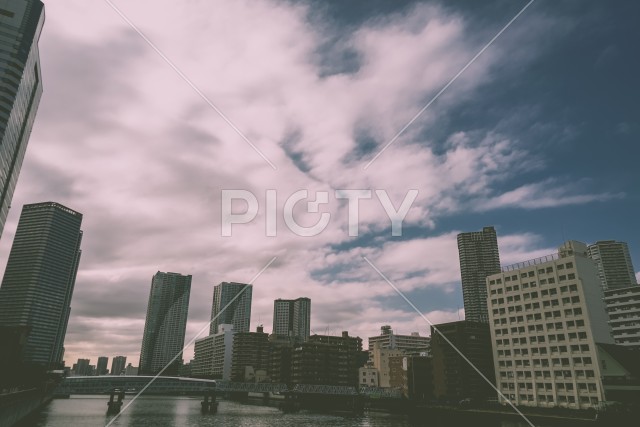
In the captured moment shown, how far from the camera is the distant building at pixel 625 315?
13688 centimetres

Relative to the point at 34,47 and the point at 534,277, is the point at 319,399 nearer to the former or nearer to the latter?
the point at 534,277

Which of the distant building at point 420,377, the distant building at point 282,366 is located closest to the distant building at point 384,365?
the distant building at point 420,377

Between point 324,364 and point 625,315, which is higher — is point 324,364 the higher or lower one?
the lower one

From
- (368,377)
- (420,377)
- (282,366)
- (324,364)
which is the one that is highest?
(324,364)

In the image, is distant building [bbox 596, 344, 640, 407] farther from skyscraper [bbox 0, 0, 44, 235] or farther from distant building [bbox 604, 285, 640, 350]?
skyscraper [bbox 0, 0, 44, 235]

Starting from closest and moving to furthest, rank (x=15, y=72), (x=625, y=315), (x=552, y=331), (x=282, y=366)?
(x=552, y=331) < (x=15, y=72) < (x=625, y=315) < (x=282, y=366)

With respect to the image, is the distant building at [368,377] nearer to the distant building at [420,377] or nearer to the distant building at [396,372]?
the distant building at [396,372]

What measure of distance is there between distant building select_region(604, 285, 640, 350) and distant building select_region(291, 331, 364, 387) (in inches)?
3827

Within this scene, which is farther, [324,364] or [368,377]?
[324,364]

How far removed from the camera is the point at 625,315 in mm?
141875

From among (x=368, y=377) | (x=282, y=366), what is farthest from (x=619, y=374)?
(x=282, y=366)

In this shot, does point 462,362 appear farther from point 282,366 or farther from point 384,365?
point 282,366

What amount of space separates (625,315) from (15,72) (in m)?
193

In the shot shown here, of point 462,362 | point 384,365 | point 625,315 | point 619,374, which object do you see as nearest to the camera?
point 619,374
